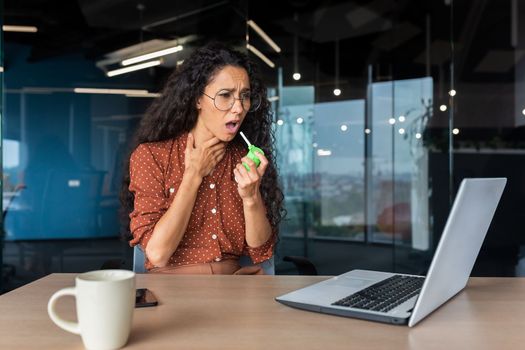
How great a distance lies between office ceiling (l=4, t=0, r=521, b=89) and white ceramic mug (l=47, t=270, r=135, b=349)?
11.9 feet

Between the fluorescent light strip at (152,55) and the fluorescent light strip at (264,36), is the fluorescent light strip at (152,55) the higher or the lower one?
the lower one

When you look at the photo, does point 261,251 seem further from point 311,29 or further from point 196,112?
point 311,29

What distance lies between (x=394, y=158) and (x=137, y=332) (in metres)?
4.17

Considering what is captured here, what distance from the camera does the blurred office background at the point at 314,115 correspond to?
3.90 m

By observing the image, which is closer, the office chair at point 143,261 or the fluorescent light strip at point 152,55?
the office chair at point 143,261

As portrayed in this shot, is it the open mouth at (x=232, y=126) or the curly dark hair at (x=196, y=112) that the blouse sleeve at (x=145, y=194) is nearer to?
the curly dark hair at (x=196, y=112)

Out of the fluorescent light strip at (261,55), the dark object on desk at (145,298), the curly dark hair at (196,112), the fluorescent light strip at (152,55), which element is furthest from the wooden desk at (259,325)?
the fluorescent light strip at (261,55)

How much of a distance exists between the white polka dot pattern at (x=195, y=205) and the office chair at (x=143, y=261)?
0.03m

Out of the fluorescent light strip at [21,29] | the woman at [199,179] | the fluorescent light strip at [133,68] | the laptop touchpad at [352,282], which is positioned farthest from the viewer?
the fluorescent light strip at [133,68]

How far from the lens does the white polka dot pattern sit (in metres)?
1.46

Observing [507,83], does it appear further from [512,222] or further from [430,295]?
[430,295]

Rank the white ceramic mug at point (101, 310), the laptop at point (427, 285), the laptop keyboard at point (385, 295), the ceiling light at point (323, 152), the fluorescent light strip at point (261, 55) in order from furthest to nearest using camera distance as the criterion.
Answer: the ceiling light at point (323, 152), the fluorescent light strip at point (261, 55), the laptop keyboard at point (385, 295), the laptop at point (427, 285), the white ceramic mug at point (101, 310)

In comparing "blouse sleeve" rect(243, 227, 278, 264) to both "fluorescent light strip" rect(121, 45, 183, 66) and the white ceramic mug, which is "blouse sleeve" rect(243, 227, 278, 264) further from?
"fluorescent light strip" rect(121, 45, 183, 66)

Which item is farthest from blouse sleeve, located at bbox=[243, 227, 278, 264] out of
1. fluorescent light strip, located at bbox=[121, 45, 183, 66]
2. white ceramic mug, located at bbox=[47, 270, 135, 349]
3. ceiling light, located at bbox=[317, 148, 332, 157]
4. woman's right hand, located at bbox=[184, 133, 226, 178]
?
ceiling light, located at bbox=[317, 148, 332, 157]
